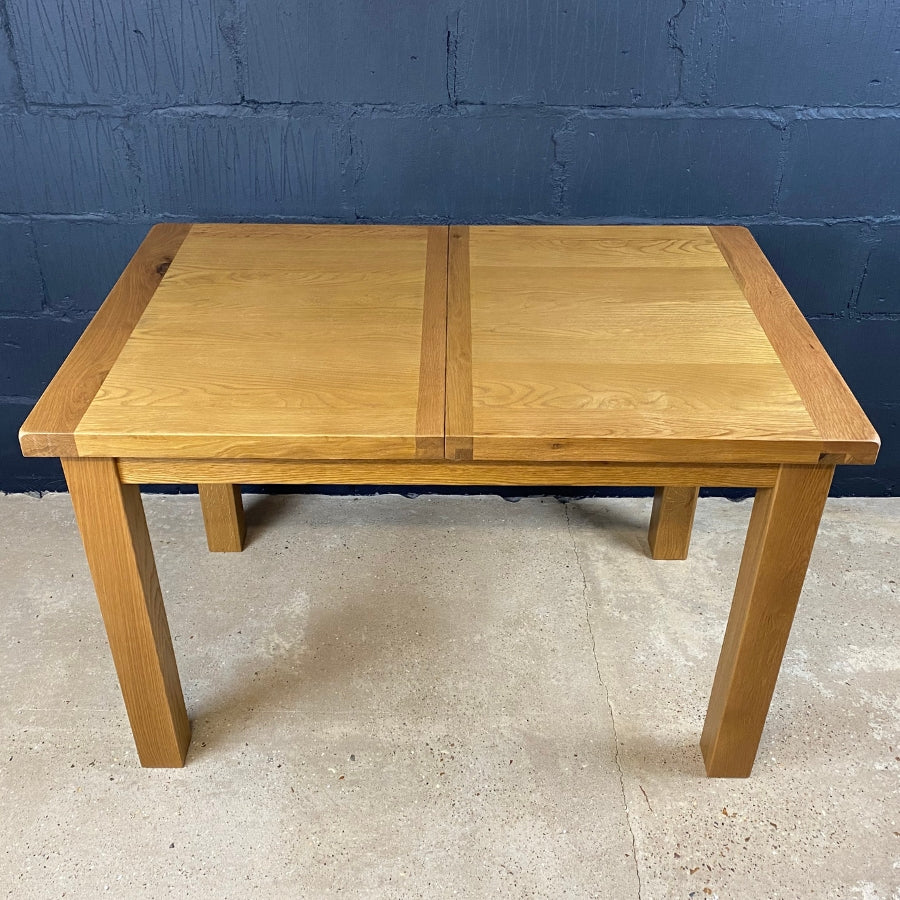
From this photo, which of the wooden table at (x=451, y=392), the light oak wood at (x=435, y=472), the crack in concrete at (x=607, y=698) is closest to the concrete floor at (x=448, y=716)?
the crack in concrete at (x=607, y=698)

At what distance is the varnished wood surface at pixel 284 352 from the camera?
1.24 metres

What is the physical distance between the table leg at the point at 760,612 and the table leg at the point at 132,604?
954 millimetres

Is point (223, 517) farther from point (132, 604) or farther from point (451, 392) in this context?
point (451, 392)

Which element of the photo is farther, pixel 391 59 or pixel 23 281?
pixel 23 281

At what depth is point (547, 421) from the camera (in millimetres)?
1250

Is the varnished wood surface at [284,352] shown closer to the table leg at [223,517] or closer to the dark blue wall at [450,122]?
the dark blue wall at [450,122]

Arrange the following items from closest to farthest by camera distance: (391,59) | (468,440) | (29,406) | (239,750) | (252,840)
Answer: (468,440), (252,840), (239,750), (391,59), (29,406)

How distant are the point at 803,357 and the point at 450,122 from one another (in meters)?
0.88

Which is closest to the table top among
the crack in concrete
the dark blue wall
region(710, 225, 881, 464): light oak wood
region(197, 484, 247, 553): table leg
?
region(710, 225, 881, 464): light oak wood

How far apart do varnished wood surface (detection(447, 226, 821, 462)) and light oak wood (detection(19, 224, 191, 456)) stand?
0.53 meters

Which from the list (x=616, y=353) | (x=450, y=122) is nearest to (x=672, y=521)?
(x=616, y=353)

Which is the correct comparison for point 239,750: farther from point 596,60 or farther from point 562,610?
point 596,60

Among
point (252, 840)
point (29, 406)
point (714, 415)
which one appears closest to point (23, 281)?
point (29, 406)

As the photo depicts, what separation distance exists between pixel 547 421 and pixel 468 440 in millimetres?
117
